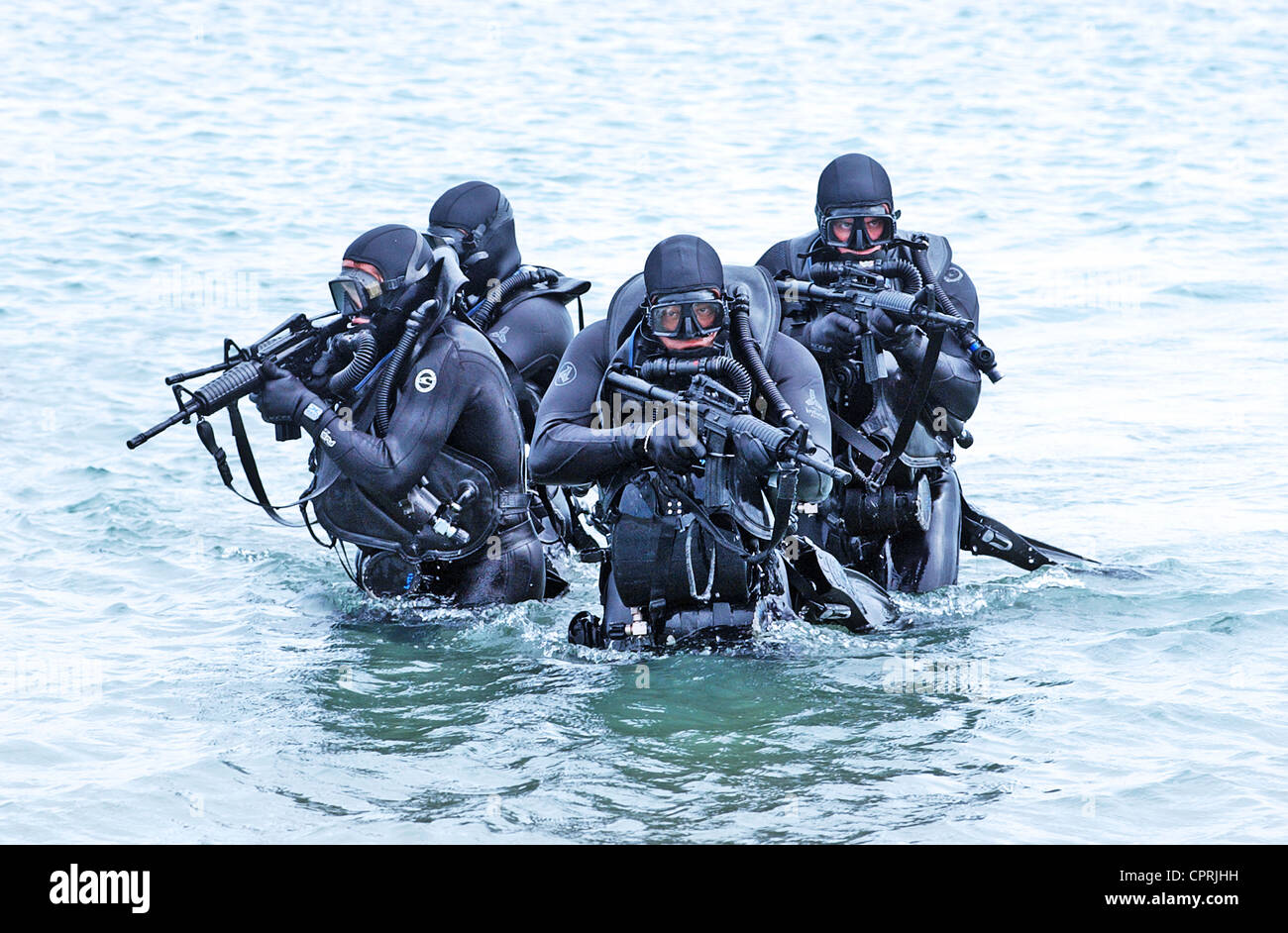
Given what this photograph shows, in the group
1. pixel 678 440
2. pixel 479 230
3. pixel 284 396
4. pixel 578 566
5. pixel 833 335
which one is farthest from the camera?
pixel 578 566

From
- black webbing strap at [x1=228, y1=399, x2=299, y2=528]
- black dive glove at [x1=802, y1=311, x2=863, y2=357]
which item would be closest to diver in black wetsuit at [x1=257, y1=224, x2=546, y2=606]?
black webbing strap at [x1=228, y1=399, x2=299, y2=528]

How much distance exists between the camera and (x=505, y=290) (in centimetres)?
776

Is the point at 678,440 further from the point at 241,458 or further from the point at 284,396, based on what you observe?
the point at 241,458

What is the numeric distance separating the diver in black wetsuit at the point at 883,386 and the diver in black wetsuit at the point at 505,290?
0.98 m

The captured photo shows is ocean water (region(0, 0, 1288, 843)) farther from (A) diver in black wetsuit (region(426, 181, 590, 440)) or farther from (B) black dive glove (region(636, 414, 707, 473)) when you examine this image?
(A) diver in black wetsuit (region(426, 181, 590, 440))

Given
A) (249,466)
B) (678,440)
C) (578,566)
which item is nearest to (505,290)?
(249,466)

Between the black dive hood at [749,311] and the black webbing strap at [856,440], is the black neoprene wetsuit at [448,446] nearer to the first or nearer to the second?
the black dive hood at [749,311]

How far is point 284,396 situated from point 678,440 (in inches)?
65.4

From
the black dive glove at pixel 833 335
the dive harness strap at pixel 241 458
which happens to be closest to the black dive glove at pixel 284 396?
the dive harness strap at pixel 241 458

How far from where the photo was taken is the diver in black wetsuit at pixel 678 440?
618 centimetres

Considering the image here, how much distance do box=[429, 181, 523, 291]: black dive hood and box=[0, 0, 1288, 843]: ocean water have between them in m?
1.55

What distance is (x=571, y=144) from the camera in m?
20.5
